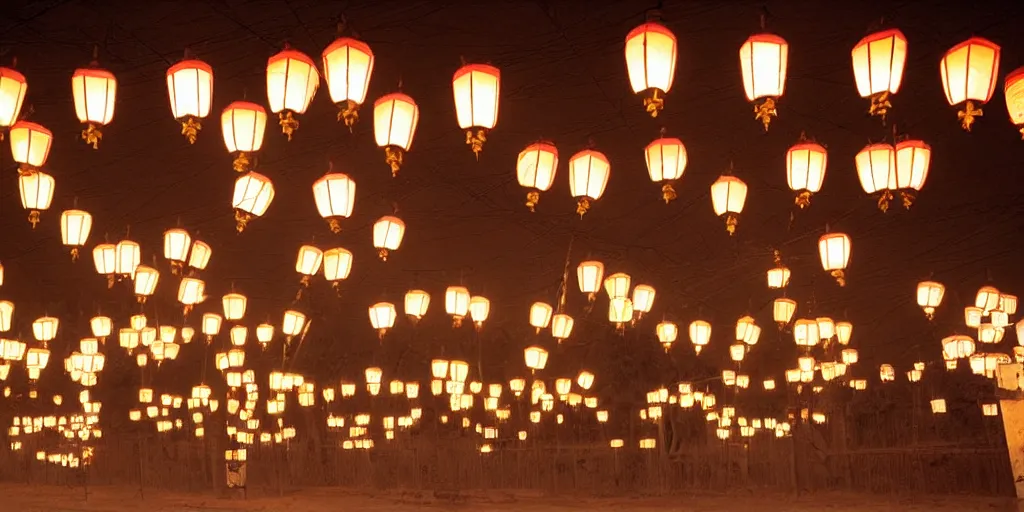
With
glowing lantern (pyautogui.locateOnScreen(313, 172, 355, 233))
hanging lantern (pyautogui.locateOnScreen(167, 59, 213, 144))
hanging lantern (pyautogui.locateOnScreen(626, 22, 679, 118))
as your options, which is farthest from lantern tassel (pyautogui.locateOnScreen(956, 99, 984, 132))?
hanging lantern (pyautogui.locateOnScreen(167, 59, 213, 144))

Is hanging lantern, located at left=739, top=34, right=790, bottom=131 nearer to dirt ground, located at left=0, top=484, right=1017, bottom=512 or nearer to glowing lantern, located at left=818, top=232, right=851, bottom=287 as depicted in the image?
glowing lantern, located at left=818, top=232, right=851, bottom=287

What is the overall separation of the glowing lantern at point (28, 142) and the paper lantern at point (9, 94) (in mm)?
730

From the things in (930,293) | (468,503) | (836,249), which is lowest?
(468,503)

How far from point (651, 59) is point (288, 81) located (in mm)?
2512

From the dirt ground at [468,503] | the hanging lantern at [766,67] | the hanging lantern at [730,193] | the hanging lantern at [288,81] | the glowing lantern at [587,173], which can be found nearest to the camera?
the hanging lantern at [766,67]

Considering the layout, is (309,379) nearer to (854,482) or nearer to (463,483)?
(463,483)

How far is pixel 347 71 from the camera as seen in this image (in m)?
5.68

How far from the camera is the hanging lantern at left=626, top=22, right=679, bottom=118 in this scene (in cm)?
557

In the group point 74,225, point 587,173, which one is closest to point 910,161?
point 587,173

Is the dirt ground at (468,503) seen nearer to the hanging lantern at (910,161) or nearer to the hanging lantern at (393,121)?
the hanging lantern at (910,161)

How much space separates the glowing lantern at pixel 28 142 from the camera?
6641 mm

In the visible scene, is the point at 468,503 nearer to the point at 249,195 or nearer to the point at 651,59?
the point at 249,195

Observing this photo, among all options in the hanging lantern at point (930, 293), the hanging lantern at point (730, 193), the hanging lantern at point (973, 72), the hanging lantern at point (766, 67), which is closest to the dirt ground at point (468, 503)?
the hanging lantern at point (930, 293)

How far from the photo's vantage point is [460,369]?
2027cm
